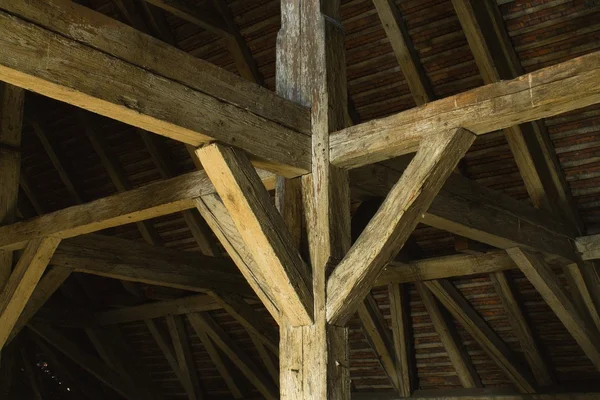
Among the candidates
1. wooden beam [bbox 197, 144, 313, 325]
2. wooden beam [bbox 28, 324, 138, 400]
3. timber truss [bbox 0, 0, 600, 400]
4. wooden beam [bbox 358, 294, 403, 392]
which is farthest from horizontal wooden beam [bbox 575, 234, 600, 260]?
wooden beam [bbox 28, 324, 138, 400]

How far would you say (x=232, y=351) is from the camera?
7270 mm

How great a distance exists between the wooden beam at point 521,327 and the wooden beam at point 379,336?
3.35 ft

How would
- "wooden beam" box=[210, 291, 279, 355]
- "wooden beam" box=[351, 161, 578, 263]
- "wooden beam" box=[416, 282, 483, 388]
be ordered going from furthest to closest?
"wooden beam" box=[210, 291, 279, 355] < "wooden beam" box=[416, 282, 483, 388] < "wooden beam" box=[351, 161, 578, 263]

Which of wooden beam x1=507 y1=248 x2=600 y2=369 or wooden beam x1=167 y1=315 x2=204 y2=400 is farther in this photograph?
wooden beam x1=167 y1=315 x2=204 y2=400

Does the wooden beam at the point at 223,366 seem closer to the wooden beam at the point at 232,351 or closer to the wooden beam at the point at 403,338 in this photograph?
the wooden beam at the point at 232,351

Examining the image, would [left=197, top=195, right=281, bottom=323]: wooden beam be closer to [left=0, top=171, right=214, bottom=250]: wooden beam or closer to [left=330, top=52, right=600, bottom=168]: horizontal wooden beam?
[left=0, top=171, right=214, bottom=250]: wooden beam

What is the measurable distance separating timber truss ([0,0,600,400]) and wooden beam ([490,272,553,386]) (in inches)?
0.5

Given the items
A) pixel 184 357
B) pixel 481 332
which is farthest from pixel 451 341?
pixel 184 357

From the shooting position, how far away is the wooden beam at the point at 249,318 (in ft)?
21.1

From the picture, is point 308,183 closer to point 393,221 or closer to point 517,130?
point 393,221

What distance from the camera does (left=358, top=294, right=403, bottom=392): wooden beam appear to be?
6293 millimetres

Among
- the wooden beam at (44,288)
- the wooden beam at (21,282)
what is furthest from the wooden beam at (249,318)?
the wooden beam at (21,282)

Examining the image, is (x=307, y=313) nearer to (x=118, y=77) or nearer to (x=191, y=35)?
(x=118, y=77)

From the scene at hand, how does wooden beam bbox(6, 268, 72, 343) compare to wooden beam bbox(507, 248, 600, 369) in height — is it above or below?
above
